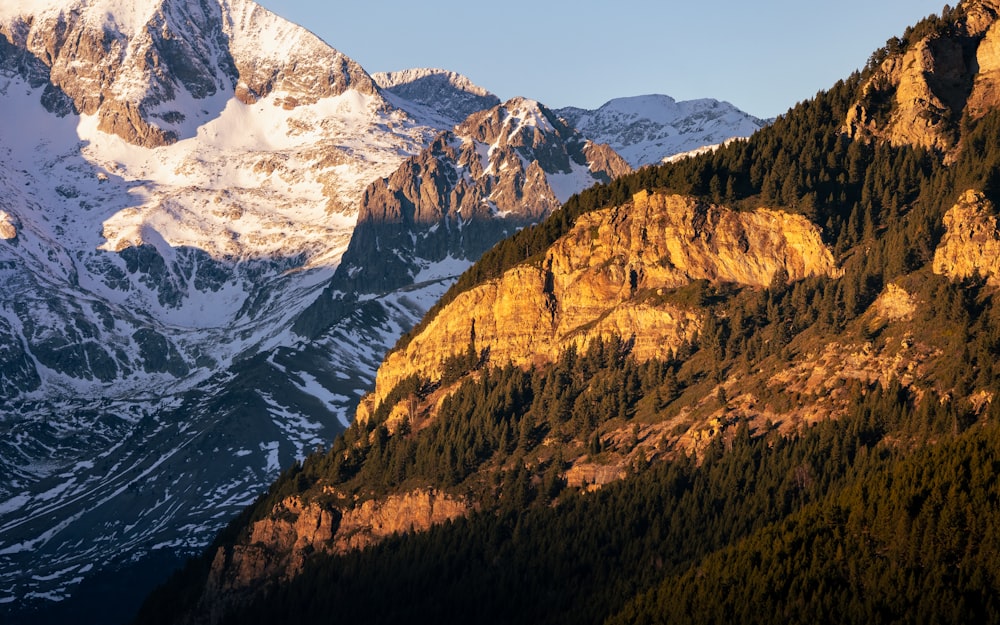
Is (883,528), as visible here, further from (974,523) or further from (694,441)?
(694,441)

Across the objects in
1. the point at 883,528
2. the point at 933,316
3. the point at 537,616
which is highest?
the point at 933,316

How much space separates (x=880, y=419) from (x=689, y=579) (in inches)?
1004

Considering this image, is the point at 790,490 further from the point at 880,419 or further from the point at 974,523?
the point at 974,523

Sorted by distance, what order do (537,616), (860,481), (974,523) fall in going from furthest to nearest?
(537,616) → (860,481) → (974,523)

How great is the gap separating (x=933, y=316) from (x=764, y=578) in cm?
4046

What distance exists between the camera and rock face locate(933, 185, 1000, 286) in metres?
193

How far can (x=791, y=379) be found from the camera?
198 metres

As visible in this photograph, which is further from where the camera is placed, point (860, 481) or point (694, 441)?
point (694, 441)

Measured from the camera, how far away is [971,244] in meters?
195

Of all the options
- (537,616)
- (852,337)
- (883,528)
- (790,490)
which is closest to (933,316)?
(852,337)

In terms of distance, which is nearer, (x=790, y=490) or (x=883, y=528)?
(x=883, y=528)

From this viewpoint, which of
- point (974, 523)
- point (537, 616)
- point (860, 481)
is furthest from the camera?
point (537, 616)

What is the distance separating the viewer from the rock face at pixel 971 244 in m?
193

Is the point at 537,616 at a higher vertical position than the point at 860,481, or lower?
lower
